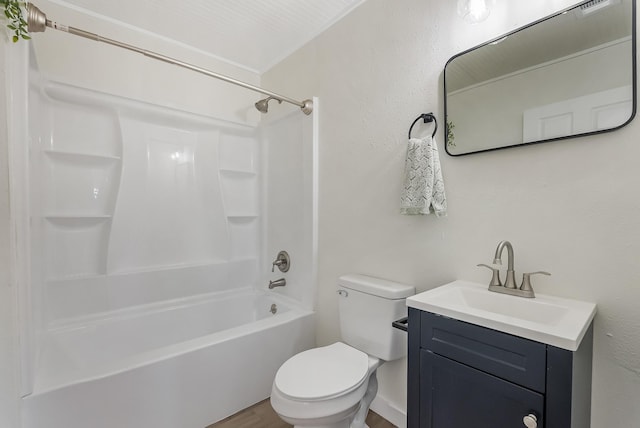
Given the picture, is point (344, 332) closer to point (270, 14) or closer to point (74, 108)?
point (270, 14)

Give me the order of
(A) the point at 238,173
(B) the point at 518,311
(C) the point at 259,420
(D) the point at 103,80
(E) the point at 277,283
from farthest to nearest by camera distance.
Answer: (A) the point at 238,173
(E) the point at 277,283
(D) the point at 103,80
(C) the point at 259,420
(B) the point at 518,311

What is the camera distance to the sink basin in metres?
0.83

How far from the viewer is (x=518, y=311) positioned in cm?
112

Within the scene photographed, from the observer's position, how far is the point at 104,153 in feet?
6.75

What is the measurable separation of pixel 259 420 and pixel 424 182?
62.6 inches

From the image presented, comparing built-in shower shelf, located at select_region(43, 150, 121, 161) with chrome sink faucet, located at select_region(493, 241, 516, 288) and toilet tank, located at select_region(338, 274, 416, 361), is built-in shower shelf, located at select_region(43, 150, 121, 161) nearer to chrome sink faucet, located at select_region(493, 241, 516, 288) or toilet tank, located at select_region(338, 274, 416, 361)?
toilet tank, located at select_region(338, 274, 416, 361)

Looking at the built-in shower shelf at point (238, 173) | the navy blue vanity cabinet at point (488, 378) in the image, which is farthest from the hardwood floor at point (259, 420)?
the built-in shower shelf at point (238, 173)

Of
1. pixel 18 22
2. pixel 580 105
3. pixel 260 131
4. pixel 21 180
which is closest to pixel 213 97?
pixel 260 131

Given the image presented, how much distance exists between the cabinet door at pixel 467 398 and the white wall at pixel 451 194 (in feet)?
1.40

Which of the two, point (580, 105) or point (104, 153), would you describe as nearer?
point (580, 105)

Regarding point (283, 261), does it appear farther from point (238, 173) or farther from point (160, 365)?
point (160, 365)

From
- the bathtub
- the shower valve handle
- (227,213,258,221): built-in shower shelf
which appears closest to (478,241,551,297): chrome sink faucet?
the bathtub

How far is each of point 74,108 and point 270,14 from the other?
1.40 metres

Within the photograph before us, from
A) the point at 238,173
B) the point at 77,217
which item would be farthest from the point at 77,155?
the point at 238,173
